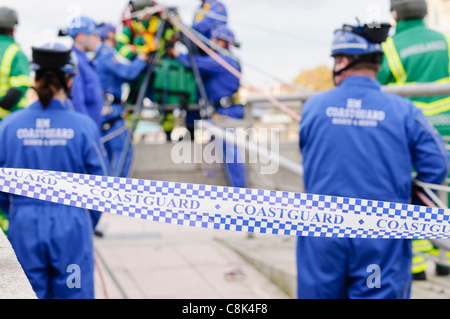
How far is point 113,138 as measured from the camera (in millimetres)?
7438

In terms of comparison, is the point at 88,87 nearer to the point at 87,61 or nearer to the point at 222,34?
the point at 87,61

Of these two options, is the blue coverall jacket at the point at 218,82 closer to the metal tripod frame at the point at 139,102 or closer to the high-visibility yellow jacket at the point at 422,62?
the metal tripod frame at the point at 139,102

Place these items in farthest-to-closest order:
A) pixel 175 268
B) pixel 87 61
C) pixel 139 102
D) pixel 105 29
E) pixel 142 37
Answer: pixel 142 37, pixel 139 102, pixel 105 29, pixel 87 61, pixel 175 268

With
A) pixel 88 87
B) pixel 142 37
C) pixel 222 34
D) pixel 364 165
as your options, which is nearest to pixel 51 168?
pixel 364 165

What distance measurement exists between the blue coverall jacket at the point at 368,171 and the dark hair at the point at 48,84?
1406 millimetres

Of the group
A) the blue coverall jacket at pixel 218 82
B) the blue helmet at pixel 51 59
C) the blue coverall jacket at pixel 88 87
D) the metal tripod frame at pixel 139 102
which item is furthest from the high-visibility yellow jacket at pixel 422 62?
the blue coverall jacket at pixel 218 82

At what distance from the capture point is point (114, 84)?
7641 millimetres

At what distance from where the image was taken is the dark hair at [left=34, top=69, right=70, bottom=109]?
9.09 ft

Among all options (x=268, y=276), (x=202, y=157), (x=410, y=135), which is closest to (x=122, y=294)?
(x=268, y=276)

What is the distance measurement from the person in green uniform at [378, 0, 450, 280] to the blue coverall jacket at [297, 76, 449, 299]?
4.62 feet

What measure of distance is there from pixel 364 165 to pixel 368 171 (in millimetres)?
33

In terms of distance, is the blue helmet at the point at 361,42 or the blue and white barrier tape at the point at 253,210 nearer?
the blue and white barrier tape at the point at 253,210

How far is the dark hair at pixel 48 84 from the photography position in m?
2.77

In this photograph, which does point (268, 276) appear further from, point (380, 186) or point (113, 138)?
point (113, 138)
